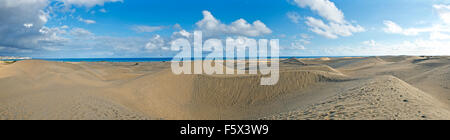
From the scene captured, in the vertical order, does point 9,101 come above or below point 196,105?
above

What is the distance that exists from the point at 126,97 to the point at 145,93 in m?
1.53

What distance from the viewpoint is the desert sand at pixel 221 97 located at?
23.7ft

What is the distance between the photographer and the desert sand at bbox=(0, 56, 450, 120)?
23.7ft

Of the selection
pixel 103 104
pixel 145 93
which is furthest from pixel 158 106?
pixel 103 104

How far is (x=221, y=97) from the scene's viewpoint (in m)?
14.3

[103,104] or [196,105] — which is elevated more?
[103,104]

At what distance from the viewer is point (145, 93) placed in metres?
13.0
